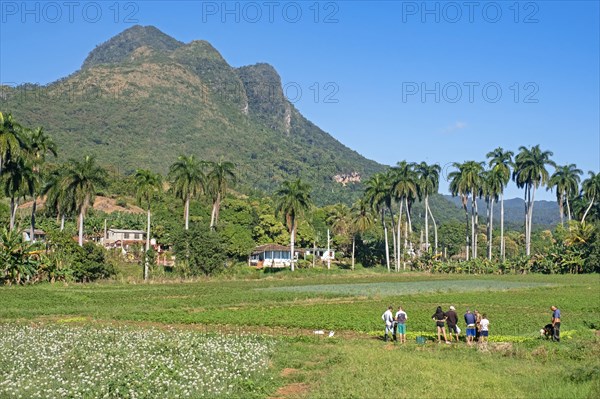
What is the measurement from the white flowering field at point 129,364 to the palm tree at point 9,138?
38.3 meters

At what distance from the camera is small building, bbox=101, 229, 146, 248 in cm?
11206

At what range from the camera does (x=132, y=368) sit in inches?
882

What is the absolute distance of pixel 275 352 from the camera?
91.0 feet

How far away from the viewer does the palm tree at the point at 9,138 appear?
215ft

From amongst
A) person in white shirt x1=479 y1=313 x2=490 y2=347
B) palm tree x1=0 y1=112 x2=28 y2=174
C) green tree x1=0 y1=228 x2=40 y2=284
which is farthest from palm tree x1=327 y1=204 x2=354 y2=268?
person in white shirt x1=479 y1=313 x2=490 y2=347

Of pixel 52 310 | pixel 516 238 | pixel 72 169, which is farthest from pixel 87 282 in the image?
pixel 516 238

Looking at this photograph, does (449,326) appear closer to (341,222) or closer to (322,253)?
(341,222)

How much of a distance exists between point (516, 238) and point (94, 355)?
585 feet

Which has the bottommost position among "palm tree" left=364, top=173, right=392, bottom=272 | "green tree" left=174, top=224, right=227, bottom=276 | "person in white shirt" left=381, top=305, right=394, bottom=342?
"person in white shirt" left=381, top=305, right=394, bottom=342

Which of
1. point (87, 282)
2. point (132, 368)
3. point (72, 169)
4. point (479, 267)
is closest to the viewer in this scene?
point (132, 368)

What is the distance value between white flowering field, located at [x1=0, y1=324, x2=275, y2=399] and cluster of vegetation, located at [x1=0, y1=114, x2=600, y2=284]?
3812 centimetres

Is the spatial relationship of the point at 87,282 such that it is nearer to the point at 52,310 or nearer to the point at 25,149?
the point at 25,149

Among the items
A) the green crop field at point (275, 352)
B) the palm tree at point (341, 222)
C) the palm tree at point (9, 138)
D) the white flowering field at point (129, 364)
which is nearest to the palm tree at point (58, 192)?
the palm tree at point (9, 138)

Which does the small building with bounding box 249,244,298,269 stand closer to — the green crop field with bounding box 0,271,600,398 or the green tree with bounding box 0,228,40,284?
the green tree with bounding box 0,228,40,284
